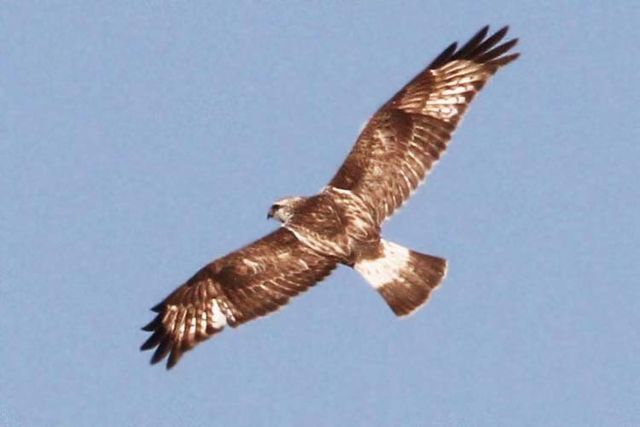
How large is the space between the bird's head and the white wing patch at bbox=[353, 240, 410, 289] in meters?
0.79

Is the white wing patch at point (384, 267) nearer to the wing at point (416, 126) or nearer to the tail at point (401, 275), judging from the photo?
the tail at point (401, 275)

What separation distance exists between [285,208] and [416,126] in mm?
A: 1612

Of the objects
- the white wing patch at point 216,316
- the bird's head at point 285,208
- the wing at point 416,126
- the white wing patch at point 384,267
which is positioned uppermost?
the wing at point 416,126

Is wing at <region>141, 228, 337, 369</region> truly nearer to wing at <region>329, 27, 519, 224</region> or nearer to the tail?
the tail

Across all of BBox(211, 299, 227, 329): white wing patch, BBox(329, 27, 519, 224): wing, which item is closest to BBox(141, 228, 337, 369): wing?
BBox(211, 299, 227, 329): white wing patch

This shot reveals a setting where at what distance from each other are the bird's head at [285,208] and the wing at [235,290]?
0.14 meters

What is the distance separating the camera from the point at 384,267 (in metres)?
14.1

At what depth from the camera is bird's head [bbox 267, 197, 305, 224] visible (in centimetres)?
1401

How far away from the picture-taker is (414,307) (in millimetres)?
13930

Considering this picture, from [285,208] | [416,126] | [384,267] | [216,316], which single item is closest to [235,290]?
[216,316]

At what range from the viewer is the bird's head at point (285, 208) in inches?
551

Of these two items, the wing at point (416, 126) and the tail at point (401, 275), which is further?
the wing at point (416, 126)

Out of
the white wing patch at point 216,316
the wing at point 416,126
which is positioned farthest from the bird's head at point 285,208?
the white wing patch at point 216,316

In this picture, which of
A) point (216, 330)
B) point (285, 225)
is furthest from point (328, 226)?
point (216, 330)
